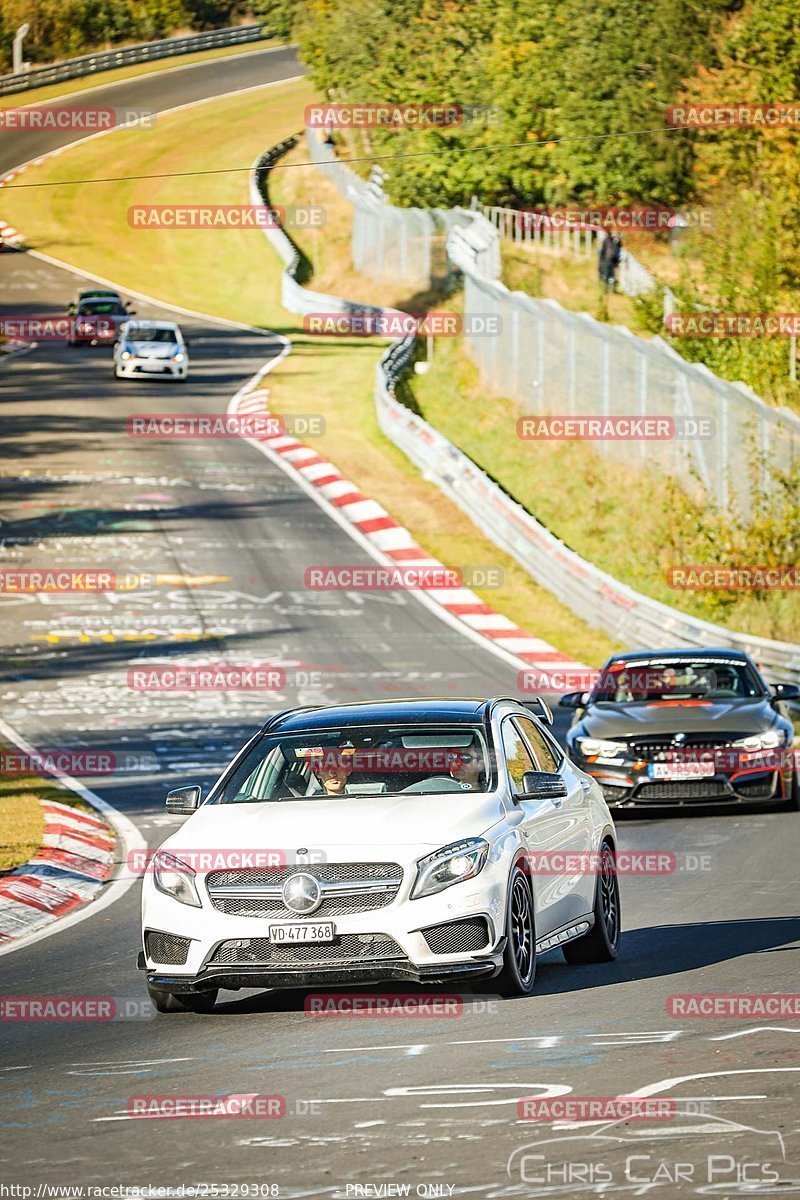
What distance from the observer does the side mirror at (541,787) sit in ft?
34.4

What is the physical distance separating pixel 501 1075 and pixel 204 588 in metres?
25.3

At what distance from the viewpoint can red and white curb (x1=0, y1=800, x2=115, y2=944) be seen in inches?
551

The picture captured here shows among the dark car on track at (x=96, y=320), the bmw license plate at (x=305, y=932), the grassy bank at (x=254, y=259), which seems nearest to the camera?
the bmw license plate at (x=305, y=932)

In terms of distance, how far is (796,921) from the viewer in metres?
12.5

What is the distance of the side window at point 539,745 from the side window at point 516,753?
0.14 metres

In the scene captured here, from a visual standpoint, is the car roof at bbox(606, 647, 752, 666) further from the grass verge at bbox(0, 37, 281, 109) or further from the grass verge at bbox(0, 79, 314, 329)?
the grass verge at bbox(0, 37, 281, 109)

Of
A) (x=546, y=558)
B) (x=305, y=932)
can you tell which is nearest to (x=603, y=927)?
(x=305, y=932)

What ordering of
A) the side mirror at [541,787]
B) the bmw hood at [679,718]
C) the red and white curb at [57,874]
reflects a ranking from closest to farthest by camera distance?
the side mirror at [541,787]
the red and white curb at [57,874]
the bmw hood at [679,718]

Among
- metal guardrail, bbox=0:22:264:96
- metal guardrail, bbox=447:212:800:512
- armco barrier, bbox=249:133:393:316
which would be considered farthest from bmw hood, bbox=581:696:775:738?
metal guardrail, bbox=0:22:264:96

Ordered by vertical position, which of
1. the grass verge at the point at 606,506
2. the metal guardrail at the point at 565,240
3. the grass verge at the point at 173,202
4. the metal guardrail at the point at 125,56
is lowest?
the grass verge at the point at 173,202

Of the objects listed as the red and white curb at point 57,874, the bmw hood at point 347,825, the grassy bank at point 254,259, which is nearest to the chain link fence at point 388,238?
the grassy bank at point 254,259

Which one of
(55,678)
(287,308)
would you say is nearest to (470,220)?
(287,308)

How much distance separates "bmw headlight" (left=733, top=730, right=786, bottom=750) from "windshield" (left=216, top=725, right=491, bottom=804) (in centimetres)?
768

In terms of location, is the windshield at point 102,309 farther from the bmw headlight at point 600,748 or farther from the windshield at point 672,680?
the bmw headlight at point 600,748
